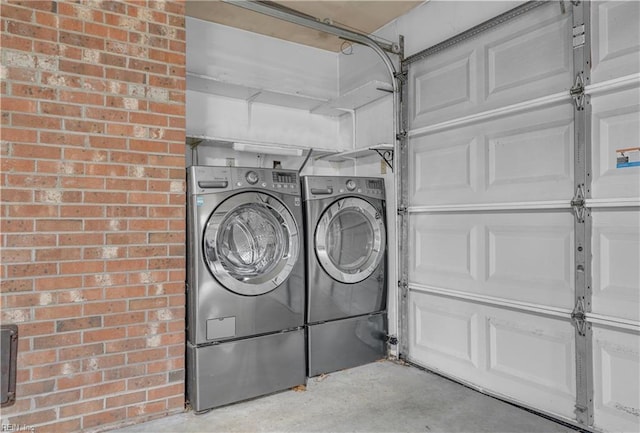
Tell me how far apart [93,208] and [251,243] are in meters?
0.99

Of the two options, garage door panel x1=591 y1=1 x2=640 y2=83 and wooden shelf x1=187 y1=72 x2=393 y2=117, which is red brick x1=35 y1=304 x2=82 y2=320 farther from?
garage door panel x1=591 y1=1 x2=640 y2=83

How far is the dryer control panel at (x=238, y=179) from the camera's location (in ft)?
8.34

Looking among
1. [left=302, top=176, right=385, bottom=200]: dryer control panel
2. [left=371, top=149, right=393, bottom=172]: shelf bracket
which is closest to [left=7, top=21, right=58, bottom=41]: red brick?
[left=302, top=176, right=385, bottom=200]: dryer control panel

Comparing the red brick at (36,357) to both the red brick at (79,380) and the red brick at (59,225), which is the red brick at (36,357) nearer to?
the red brick at (79,380)

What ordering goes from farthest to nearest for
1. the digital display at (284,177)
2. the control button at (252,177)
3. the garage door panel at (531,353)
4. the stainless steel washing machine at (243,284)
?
1. the digital display at (284,177)
2. the control button at (252,177)
3. the stainless steel washing machine at (243,284)
4. the garage door panel at (531,353)

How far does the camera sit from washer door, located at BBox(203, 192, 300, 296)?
8.43ft

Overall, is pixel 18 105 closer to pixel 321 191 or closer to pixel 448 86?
pixel 321 191

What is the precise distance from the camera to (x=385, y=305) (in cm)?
347

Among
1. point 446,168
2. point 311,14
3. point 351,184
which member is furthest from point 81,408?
point 311,14

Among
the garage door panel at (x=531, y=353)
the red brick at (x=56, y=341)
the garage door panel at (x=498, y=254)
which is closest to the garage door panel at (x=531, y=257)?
the garage door panel at (x=498, y=254)

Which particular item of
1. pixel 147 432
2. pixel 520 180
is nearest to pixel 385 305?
pixel 520 180

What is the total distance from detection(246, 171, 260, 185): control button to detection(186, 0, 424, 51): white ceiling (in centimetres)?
151

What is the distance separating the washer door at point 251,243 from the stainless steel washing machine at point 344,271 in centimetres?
23

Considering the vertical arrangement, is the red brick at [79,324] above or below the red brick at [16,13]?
below
